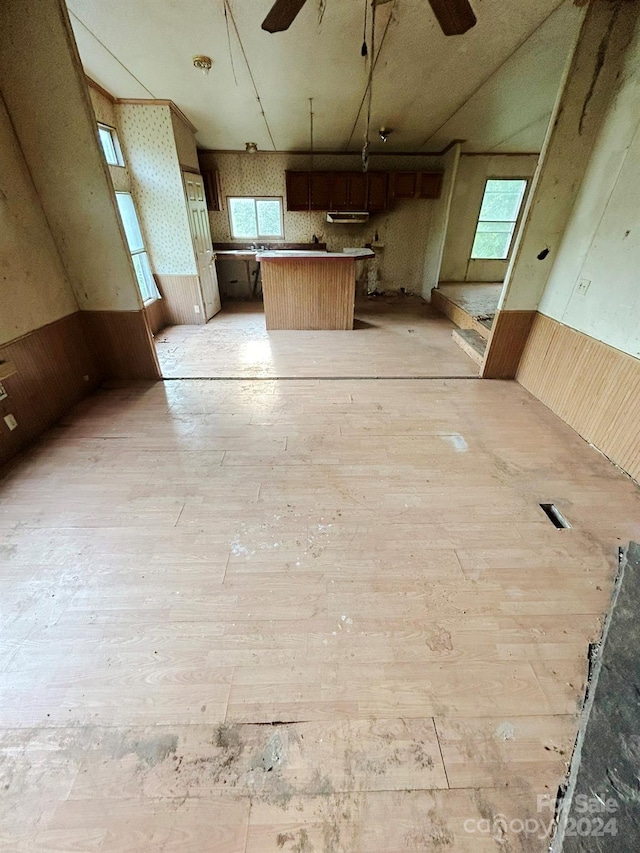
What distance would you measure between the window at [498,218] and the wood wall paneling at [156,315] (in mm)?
5832

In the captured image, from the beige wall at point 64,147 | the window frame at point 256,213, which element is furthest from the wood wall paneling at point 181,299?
the beige wall at point 64,147

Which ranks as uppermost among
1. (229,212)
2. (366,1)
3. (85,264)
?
(366,1)

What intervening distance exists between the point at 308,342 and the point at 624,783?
14.5 ft

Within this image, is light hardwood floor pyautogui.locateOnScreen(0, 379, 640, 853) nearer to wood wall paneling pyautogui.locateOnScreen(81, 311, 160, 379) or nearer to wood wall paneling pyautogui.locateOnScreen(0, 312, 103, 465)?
wood wall paneling pyautogui.locateOnScreen(0, 312, 103, 465)

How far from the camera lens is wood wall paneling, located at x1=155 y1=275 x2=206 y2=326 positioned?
534cm

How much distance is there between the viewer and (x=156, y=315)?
5180 mm

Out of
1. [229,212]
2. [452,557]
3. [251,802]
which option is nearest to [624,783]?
[452,557]

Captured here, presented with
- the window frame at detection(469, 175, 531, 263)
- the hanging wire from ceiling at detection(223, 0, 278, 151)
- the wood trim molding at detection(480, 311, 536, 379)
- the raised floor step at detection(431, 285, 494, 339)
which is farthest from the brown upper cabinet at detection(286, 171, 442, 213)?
the wood trim molding at detection(480, 311, 536, 379)

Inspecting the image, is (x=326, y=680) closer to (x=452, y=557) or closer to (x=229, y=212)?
(x=452, y=557)

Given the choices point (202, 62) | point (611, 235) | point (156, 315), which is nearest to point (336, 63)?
point (202, 62)

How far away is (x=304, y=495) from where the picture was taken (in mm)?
2129

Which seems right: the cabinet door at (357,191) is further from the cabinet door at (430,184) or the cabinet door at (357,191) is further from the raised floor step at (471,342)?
the raised floor step at (471,342)

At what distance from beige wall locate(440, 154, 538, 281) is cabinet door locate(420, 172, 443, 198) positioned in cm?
37

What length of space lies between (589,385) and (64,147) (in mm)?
4352
